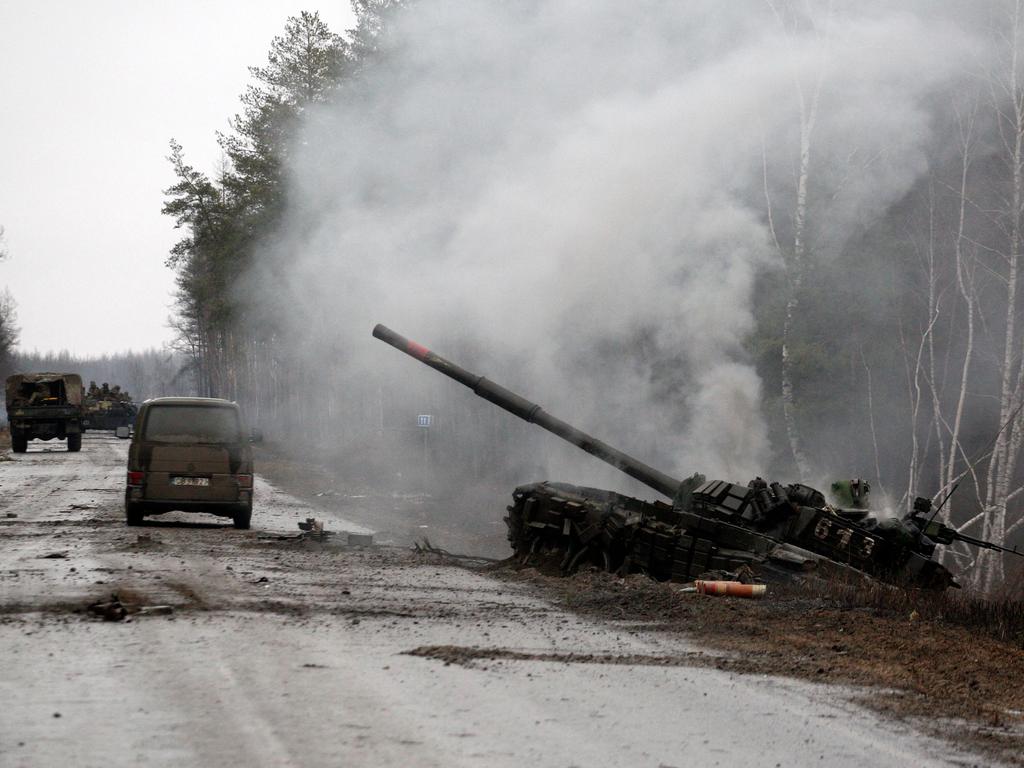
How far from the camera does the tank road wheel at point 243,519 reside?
17.0 metres

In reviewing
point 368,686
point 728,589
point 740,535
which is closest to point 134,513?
point 740,535

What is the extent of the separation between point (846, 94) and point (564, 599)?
16.8 m

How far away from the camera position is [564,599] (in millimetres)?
10742

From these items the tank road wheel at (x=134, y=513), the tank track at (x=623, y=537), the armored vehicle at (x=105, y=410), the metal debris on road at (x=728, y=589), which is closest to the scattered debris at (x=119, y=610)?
the metal debris on road at (x=728, y=589)

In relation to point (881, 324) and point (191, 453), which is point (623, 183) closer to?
point (191, 453)

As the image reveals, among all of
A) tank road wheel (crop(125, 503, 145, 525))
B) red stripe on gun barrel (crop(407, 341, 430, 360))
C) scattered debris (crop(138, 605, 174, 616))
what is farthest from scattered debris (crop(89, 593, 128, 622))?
tank road wheel (crop(125, 503, 145, 525))

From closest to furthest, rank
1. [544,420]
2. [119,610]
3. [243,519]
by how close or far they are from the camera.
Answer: [119,610] → [544,420] → [243,519]

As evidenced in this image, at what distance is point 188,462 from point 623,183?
7.63 meters

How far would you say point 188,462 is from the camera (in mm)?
16688

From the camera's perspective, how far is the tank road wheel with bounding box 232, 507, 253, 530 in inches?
669

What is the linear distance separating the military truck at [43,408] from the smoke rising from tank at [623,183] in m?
13.8

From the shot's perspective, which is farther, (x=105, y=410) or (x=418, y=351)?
(x=105, y=410)

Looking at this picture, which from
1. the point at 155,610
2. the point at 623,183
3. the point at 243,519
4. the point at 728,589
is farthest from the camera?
the point at 623,183

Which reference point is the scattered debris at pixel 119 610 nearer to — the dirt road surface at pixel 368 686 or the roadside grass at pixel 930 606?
the dirt road surface at pixel 368 686
